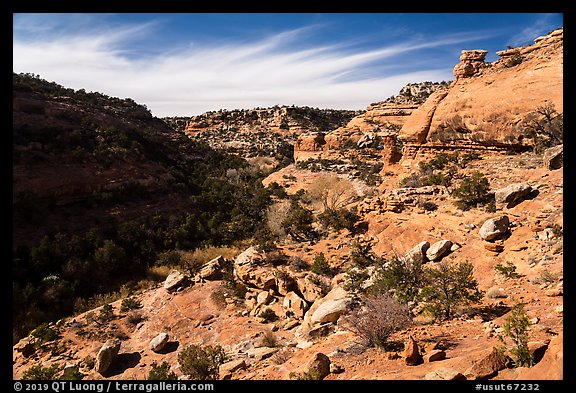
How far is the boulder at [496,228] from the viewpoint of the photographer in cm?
884

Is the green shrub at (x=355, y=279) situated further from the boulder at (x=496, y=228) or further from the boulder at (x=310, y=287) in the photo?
the boulder at (x=496, y=228)

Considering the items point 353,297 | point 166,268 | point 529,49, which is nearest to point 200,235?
point 166,268

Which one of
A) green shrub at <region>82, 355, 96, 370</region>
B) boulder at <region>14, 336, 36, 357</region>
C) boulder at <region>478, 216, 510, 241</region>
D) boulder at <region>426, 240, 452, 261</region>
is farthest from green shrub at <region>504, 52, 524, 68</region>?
boulder at <region>14, 336, 36, 357</region>

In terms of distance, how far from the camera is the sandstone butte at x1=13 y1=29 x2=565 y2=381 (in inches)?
202

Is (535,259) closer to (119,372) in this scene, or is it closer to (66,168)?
(119,372)

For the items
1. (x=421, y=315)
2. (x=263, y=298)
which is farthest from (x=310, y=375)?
(x=263, y=298)

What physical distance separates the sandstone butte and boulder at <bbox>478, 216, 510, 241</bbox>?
0.19 meters

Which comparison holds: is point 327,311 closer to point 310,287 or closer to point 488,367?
point 310,287

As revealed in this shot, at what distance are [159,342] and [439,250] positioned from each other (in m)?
9.46

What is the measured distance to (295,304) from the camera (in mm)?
10242

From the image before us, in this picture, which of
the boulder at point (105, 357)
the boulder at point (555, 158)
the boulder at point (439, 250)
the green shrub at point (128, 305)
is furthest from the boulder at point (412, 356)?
the green shrub at point (128, 305)

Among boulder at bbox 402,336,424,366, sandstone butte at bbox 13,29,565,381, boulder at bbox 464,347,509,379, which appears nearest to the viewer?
boulder at bbox 464,347,509,379

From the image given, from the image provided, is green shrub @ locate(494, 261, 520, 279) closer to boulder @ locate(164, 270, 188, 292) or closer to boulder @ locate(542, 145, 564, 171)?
boulder @ locate(542, 145, 564, 171)

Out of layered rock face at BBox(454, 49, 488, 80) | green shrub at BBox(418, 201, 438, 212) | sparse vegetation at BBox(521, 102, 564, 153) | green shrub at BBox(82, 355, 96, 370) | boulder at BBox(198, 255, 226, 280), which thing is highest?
layered rock face at BBox(454, 49, 488, 80)
